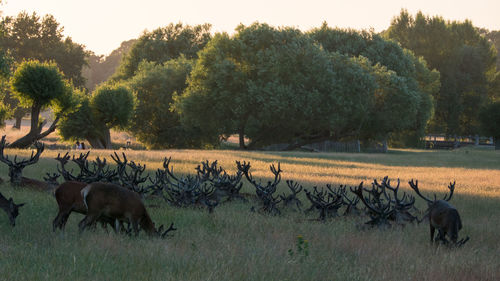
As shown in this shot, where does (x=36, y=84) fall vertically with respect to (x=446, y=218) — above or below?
above

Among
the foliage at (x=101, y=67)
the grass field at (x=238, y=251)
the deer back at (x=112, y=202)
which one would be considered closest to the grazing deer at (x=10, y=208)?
the grass field at (x=238, y=251)

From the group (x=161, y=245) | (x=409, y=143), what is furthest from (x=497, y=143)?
(x=161, y=245)

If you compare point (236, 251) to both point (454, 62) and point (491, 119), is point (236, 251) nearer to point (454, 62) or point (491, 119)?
point (491, 119)

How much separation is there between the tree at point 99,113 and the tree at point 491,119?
46006mm

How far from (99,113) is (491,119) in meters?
49.2

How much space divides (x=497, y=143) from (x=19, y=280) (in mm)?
73989

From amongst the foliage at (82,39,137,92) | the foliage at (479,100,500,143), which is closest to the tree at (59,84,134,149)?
the foliage at (479,100,500,143)

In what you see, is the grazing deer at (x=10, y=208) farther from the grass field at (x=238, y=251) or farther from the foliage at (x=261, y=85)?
the foliage at (x=261, y=85)

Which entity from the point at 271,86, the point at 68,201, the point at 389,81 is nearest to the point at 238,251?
the point at 68,201

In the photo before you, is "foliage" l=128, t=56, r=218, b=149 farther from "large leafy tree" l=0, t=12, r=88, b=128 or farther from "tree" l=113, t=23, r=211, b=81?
"large leafy tree" l=0, t=12, r=88, b=128

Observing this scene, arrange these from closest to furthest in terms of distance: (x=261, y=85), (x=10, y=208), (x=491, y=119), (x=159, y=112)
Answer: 1. (x=10, y=208)
2. (x=261, y=85)
3. (x=159, y=112)
4. (x=491, y=119)

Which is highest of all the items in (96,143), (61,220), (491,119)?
(491,119)

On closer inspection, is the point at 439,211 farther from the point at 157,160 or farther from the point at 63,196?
the point at 157,160

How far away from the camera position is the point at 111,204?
6.73 m
